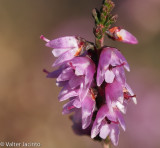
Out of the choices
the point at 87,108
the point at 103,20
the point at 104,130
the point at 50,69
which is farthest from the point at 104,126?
the point at 50,69

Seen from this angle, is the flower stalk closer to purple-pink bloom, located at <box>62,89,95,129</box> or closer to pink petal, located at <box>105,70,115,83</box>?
pink petal, located at <box>105,70,115,83</box>

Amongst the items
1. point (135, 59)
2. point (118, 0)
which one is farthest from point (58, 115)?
point (118, 0)

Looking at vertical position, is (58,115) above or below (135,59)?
below

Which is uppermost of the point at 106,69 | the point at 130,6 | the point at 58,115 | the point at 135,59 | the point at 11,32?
the point at 130,6

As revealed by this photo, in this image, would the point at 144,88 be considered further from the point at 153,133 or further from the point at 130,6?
the point at 130,6

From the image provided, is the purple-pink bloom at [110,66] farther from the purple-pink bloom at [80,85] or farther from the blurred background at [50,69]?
the blurred background at [50,69]

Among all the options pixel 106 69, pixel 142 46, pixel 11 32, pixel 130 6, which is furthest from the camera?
pixel 130 6

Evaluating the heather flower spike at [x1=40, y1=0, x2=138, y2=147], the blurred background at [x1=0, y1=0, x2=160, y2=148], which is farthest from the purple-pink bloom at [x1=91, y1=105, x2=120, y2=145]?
the blurred background at [x1=0, y1=0, x2=160, y2=148]

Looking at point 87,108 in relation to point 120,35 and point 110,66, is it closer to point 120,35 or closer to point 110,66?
point 110,66
